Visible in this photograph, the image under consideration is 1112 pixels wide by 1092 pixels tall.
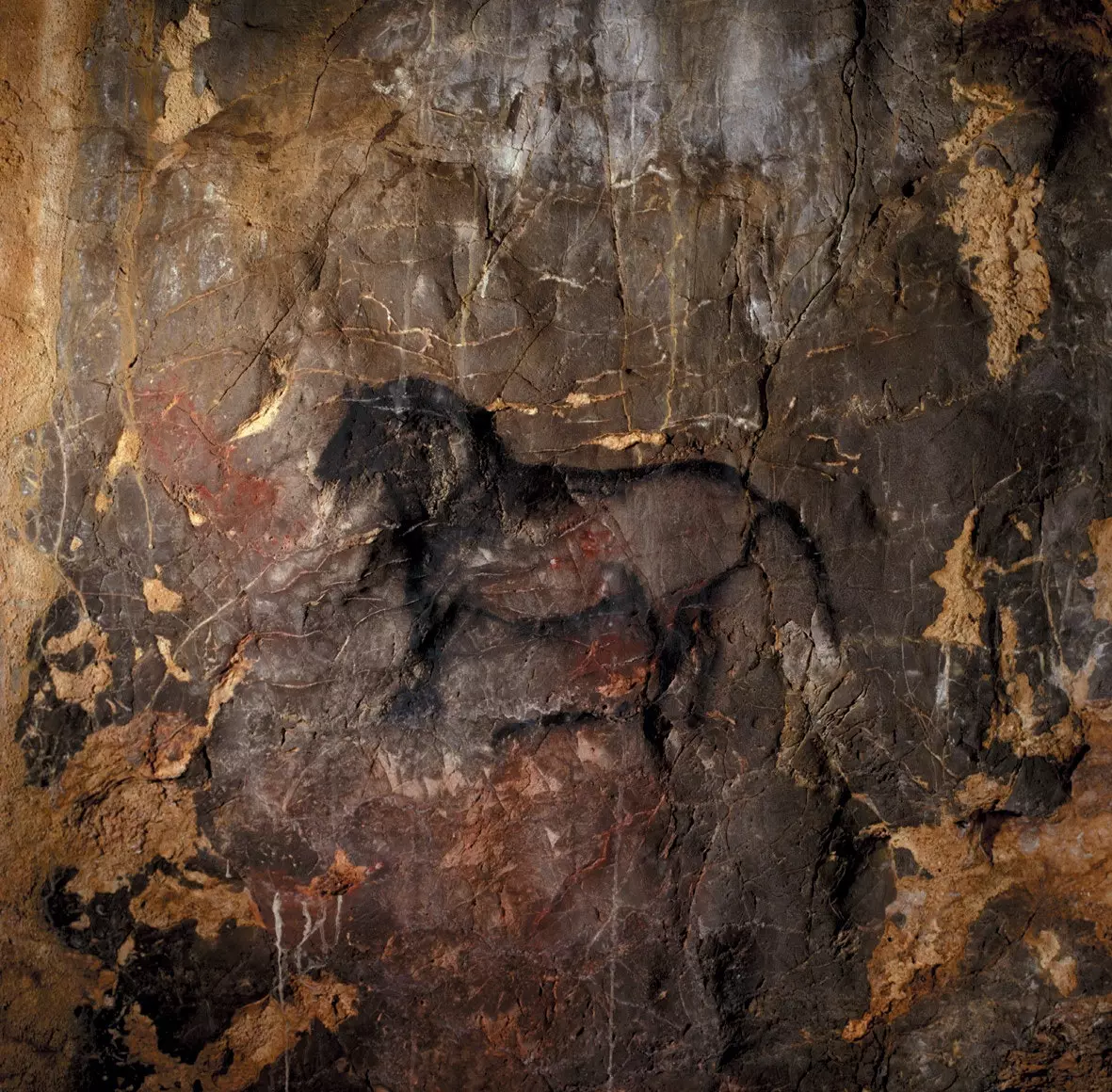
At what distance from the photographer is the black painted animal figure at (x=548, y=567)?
3172 mm

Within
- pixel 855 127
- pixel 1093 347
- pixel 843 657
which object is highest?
pixel 855 127

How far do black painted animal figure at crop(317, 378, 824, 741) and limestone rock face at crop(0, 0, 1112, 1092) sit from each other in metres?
0.01

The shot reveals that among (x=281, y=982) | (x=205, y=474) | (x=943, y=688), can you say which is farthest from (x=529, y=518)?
(x=281, y=982)

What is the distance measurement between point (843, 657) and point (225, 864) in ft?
6.40

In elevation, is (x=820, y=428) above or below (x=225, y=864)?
above

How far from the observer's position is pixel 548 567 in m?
3.21

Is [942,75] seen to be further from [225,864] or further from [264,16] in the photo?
[225,864]

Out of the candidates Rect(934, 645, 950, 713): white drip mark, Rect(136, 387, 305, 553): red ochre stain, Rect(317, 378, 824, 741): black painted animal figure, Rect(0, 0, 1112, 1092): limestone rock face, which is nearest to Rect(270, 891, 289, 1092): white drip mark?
Rect(0, 0, 1112, 1092): limestone rock face

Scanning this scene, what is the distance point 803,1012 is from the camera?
11.0 feet

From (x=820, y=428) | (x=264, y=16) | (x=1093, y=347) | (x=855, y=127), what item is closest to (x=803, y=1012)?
(x=820, y=428)

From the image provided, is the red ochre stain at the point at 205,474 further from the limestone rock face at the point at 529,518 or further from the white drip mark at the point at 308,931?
the white drip mark at the point at 308,931

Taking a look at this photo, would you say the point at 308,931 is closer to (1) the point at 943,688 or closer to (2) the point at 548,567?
(2) the point at 548,567

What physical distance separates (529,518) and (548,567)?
0.16 meters

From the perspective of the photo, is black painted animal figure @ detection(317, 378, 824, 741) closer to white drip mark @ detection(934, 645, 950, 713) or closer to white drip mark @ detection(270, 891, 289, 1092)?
white drip mark @ detection(934, 645, 950, 713)
